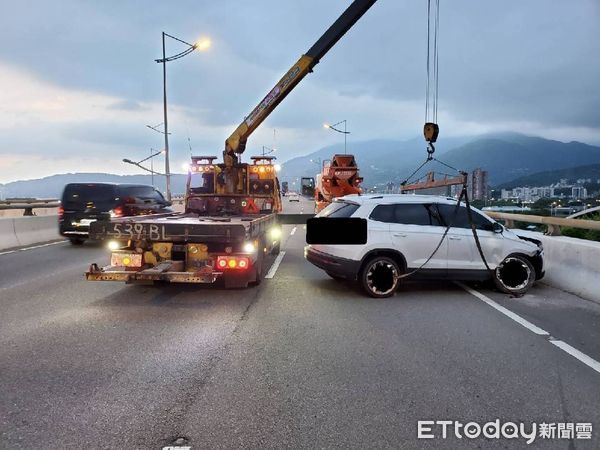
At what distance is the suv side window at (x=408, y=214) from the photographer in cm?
812

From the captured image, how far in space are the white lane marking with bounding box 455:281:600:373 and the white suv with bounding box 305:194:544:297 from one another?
58 cm

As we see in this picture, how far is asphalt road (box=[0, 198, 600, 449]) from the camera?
3.44 metres

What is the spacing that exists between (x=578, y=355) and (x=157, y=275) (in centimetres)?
556

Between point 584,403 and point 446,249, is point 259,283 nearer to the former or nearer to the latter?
point 446,249

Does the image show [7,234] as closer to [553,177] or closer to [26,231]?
[26,231]

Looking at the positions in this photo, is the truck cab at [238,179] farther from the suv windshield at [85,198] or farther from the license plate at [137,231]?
the license plate at [137,231]

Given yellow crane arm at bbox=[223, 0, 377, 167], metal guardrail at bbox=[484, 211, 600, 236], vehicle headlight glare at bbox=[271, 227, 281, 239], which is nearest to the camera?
metal guardrail at bbox=[484, 211, 600, 236]

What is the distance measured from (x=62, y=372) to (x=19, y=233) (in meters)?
13.2

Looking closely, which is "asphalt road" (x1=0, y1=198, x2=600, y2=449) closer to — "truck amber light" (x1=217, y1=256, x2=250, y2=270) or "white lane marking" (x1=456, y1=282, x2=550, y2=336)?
"white lane marking" (x1=456, y1=282, x2=550, y2=336)

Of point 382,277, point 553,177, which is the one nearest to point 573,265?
point 382,277

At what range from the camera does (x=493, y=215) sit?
12961 millimetres

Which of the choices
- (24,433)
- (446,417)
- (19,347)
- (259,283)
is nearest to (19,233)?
(259,283)

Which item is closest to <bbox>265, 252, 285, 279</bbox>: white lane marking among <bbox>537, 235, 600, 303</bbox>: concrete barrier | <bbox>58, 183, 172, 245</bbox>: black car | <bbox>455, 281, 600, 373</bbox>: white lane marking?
<bbox>455, 281, 600, 373</bbox>: white lane marking

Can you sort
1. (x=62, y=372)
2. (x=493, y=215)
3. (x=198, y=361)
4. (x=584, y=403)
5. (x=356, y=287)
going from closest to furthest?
1. (x=584, y=403)
2. (x=62, y=372)
3. (x=198, y=361)
4. (x=356, y=287)
5. (x=493, y=215)
